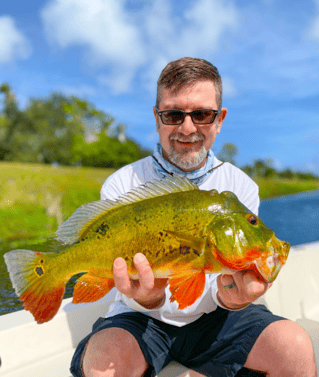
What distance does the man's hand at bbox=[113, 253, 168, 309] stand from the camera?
1706 mm

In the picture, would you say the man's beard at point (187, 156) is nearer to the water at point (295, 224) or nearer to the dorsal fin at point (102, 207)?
the dorsal fin at point (102, 207)

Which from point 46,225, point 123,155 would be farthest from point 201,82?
point 123,155

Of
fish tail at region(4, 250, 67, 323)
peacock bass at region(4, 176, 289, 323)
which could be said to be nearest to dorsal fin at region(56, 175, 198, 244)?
peacock bass at region(4, 176, 289, 323)

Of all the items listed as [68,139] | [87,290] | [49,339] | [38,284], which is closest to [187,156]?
[87,290]

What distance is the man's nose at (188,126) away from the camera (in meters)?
2.57

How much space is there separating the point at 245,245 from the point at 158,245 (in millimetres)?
402

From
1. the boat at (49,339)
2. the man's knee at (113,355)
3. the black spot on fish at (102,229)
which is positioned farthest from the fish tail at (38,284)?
the boat at (49,339)

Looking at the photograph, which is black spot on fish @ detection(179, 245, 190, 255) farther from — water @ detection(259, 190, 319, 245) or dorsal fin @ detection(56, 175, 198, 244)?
water @ detection(259, 190, 319, 245)

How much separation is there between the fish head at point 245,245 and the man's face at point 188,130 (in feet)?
3.42

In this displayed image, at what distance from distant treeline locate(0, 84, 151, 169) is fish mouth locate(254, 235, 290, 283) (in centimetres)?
4724

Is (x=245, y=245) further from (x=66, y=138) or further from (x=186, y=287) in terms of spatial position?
(x=66, y=138)

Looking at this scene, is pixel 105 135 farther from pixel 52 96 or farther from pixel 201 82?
pixel 201 82

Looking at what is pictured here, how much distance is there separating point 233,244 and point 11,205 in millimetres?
19746

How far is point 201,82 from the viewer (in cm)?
267
